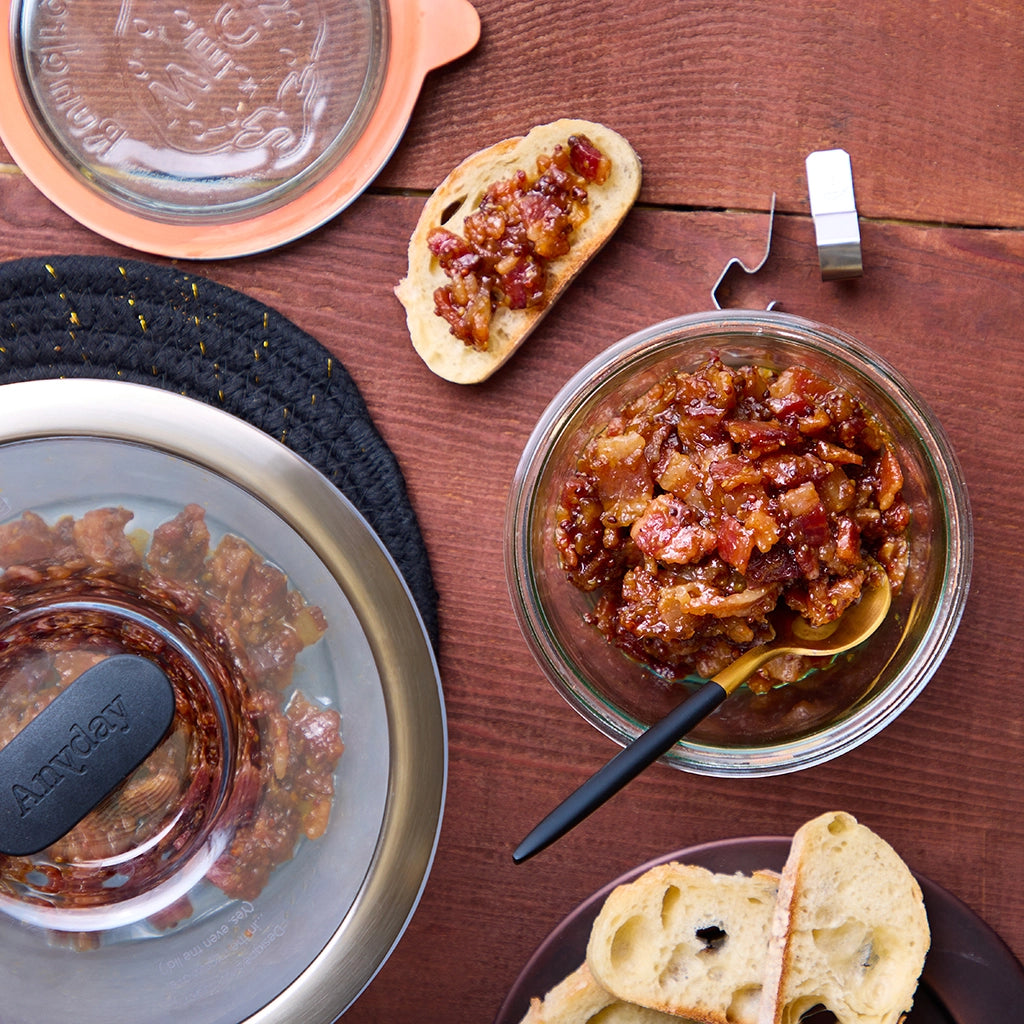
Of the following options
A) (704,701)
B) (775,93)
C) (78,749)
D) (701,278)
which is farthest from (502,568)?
(775,93)

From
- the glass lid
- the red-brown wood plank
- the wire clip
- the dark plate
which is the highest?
the glass lid

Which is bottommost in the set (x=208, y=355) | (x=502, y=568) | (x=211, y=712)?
(x=502, y=568)

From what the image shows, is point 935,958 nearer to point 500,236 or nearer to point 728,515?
point 728,515

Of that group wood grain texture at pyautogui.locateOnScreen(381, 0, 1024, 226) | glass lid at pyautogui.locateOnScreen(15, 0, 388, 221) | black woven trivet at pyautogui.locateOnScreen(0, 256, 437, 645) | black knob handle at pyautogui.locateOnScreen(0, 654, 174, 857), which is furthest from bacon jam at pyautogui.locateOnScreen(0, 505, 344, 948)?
wood grain texture at pyautogui.locateOnScreen(381, 0, 1024, 226)

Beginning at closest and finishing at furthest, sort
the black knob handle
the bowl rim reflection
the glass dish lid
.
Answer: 1. the black knob handle
2. the glass dish lid
3. the bowl rim reflection

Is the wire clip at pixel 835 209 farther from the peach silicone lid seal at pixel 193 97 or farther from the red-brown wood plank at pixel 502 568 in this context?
the peach silicone lid seal at pixel 193 97

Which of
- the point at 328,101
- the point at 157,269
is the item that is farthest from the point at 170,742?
the point at 328,101

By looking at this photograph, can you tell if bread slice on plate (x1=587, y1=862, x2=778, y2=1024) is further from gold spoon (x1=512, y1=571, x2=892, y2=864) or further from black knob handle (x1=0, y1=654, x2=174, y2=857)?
Result: black knob handle (x1=0, y1=654, x2=174, y2=857)
